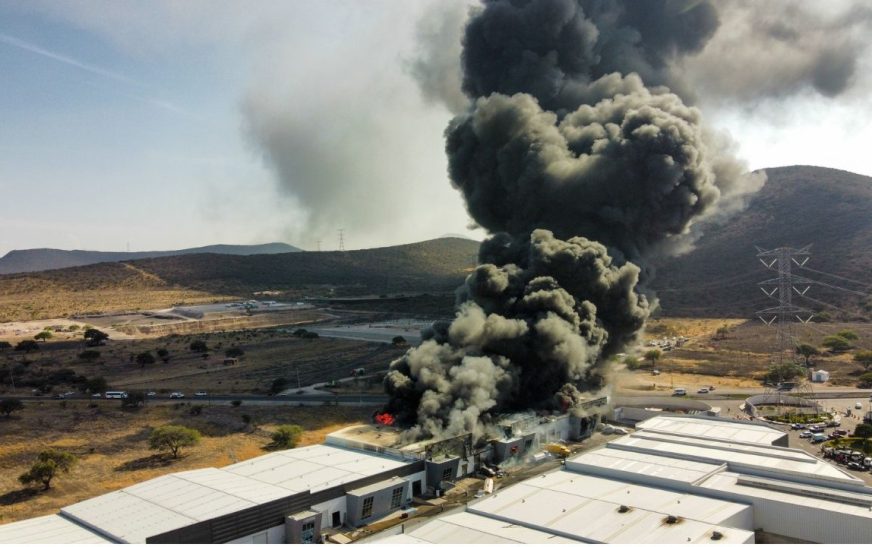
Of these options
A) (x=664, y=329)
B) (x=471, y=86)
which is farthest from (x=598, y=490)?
(x=664, y=329)

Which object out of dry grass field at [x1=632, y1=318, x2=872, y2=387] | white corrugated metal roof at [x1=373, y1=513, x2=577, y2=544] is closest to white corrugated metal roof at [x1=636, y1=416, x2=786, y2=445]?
white corrugated metal roof at [x1=373, y1=513, x2=577, y2=544]

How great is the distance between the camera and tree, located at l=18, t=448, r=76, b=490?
132ft

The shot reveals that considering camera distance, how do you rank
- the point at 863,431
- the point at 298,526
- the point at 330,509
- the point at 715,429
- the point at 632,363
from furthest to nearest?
the point at 632,363
the point at 863,431
the point at 715,429
the point at 330,509
the point at 298,526

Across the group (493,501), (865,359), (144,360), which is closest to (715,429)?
(493,501)

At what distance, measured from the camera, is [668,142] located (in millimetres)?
56531

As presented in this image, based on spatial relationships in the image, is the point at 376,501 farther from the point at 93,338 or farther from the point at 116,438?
the point at 93,338

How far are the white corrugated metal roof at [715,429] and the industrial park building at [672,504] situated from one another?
3873mm

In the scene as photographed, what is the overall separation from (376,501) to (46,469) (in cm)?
2116

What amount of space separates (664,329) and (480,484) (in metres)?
86.5

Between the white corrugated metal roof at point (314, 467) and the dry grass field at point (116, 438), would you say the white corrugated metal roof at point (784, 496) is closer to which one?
the white corrugated metal roof at point (314, 467)

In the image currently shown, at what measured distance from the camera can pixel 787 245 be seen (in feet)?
488

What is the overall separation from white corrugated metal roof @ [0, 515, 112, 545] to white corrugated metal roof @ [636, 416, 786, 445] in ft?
119

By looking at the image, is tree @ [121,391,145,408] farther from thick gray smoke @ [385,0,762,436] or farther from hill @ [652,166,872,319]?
hill @ [652,166,872,319]

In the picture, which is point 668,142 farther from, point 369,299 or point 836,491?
point 369,299
